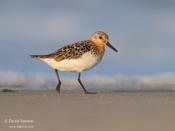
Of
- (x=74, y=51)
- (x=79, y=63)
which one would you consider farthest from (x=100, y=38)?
→ (x=79, y=63)

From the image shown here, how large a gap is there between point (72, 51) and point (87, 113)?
5109mm

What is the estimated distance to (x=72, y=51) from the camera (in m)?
17.1

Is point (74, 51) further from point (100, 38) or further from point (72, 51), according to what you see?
point (100, 38)

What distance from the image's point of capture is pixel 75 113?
12148 mm

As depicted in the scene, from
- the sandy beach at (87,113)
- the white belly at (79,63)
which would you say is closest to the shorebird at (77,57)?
the white belly at (79,63)

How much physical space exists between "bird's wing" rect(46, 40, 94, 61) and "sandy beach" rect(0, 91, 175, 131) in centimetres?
233

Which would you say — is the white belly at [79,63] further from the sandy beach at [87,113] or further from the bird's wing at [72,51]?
the sandy beach at [87,113]

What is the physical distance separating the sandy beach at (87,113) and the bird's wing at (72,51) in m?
2.33

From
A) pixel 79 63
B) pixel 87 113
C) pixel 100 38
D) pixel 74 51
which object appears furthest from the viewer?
pixel 100 38

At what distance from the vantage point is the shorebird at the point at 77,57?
55.6ft

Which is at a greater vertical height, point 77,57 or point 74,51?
point 74,51

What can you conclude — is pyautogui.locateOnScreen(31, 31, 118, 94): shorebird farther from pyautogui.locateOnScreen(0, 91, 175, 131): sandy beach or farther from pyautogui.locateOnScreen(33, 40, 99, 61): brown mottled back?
pyautogui.locateOnScreen(0, 91, 175, 131): sandy beach

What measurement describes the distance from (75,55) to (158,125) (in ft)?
20.2

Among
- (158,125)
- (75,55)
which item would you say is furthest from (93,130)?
(75,55)
